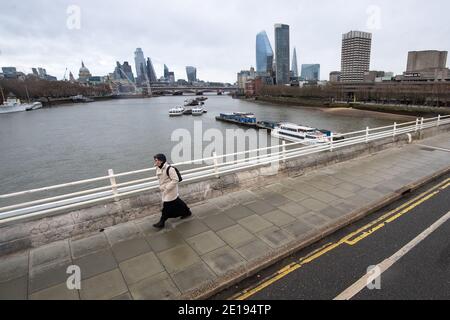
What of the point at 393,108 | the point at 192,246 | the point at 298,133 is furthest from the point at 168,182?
the point at 393,108

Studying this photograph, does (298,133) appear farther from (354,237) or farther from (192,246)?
(192,246)

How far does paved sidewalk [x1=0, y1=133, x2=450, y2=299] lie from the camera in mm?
3963

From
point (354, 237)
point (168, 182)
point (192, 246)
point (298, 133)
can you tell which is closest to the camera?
point (192, 246)

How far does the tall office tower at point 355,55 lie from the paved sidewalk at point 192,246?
181 metres

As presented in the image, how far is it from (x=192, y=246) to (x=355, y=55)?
194541mm

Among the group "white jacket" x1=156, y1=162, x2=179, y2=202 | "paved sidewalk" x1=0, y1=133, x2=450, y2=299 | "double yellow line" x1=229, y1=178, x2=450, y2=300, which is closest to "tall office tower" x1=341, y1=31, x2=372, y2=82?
"double yellow line" x1=229, y1=178, x2=450, y2=300

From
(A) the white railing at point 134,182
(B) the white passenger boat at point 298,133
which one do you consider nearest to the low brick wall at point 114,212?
(A) the white railing at point 134,182

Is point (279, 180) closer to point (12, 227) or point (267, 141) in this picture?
point (12, 227)

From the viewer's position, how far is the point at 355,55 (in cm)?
16288

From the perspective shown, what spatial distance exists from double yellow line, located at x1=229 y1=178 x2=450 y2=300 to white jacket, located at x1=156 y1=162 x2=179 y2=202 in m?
2.50

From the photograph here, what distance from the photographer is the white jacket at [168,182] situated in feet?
17.5
